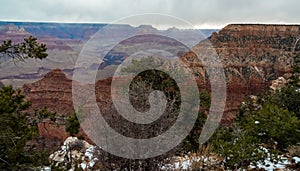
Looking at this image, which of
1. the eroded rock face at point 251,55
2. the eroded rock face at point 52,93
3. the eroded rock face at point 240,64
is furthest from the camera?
the eroded rock face at point 251,55

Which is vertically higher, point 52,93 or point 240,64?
point 240,64

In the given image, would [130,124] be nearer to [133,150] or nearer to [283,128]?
[133,150]

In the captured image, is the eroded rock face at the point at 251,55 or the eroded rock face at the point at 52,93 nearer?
the eroded rock face at the point at 52,93

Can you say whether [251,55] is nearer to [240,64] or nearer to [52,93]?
[240,64]

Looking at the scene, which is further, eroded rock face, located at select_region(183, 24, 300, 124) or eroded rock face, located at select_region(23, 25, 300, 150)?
eroded rock face, located at select_region(183, 24, 300, 124)

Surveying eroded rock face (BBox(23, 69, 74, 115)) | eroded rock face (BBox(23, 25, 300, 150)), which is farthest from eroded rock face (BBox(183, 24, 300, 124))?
eroded rock face (BBox(23, 69, 74, 115))

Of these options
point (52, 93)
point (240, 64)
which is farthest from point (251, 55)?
point (52, 93)

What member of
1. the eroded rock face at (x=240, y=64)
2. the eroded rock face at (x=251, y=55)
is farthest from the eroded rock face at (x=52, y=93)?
the eroded rock face at (x=251, y=55)

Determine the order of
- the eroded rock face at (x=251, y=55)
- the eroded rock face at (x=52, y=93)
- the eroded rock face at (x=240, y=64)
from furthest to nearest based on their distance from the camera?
the eroded rock face at (x=251, y=55) → the eroded rock face at (x=240, y=64) → the eroded rock face at (x=52, y=93)

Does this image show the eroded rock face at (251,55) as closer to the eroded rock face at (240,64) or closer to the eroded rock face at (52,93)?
the eroded rock face at (240,64)

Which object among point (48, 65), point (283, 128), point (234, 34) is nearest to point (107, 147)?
point (283, 128)

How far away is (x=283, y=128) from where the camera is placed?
11.4 meters

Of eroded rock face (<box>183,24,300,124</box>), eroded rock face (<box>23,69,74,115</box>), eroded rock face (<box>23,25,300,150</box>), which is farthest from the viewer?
eroded rock face (<box>183,24,300,124</box>)

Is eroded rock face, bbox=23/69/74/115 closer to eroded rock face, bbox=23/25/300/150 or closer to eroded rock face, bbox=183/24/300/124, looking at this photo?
eroded rock face, bbox=23/25/300/150
